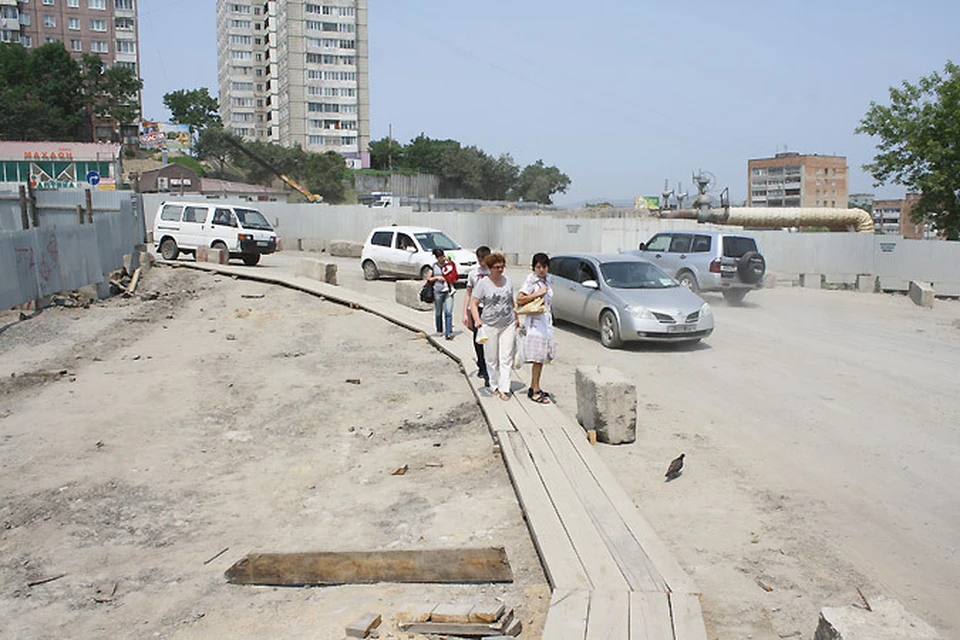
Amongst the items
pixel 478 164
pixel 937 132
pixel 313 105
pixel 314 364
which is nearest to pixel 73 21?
pixel 313 105

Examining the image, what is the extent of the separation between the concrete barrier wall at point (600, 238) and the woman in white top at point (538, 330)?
20291mm

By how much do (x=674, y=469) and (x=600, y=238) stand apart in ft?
83.9

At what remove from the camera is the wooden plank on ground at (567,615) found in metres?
4.25

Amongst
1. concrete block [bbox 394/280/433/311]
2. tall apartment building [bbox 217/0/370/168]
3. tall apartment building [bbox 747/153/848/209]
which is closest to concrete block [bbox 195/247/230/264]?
concrete block [bbox 394/280/433/311]

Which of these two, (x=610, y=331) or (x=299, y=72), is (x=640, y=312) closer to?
(x=610, y=331)

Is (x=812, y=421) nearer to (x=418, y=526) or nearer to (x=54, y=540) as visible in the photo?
(x=418, y=526)

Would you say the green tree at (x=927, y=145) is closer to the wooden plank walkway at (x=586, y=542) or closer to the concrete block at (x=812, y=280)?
the concrete block at (x=812, y=280)

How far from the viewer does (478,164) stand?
296 feet

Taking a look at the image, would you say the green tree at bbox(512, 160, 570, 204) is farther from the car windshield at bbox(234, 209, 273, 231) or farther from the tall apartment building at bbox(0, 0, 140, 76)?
the car windshield at bbox(234, 209, 273, 231)

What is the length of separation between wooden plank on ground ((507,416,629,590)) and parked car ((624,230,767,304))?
1293 centimetres

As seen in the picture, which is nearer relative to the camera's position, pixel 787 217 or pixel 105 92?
pixel 787 217

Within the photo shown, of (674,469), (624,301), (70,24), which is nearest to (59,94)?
(70,24)

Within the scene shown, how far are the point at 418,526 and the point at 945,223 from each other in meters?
36.3

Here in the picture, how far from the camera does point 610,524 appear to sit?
5.86m
